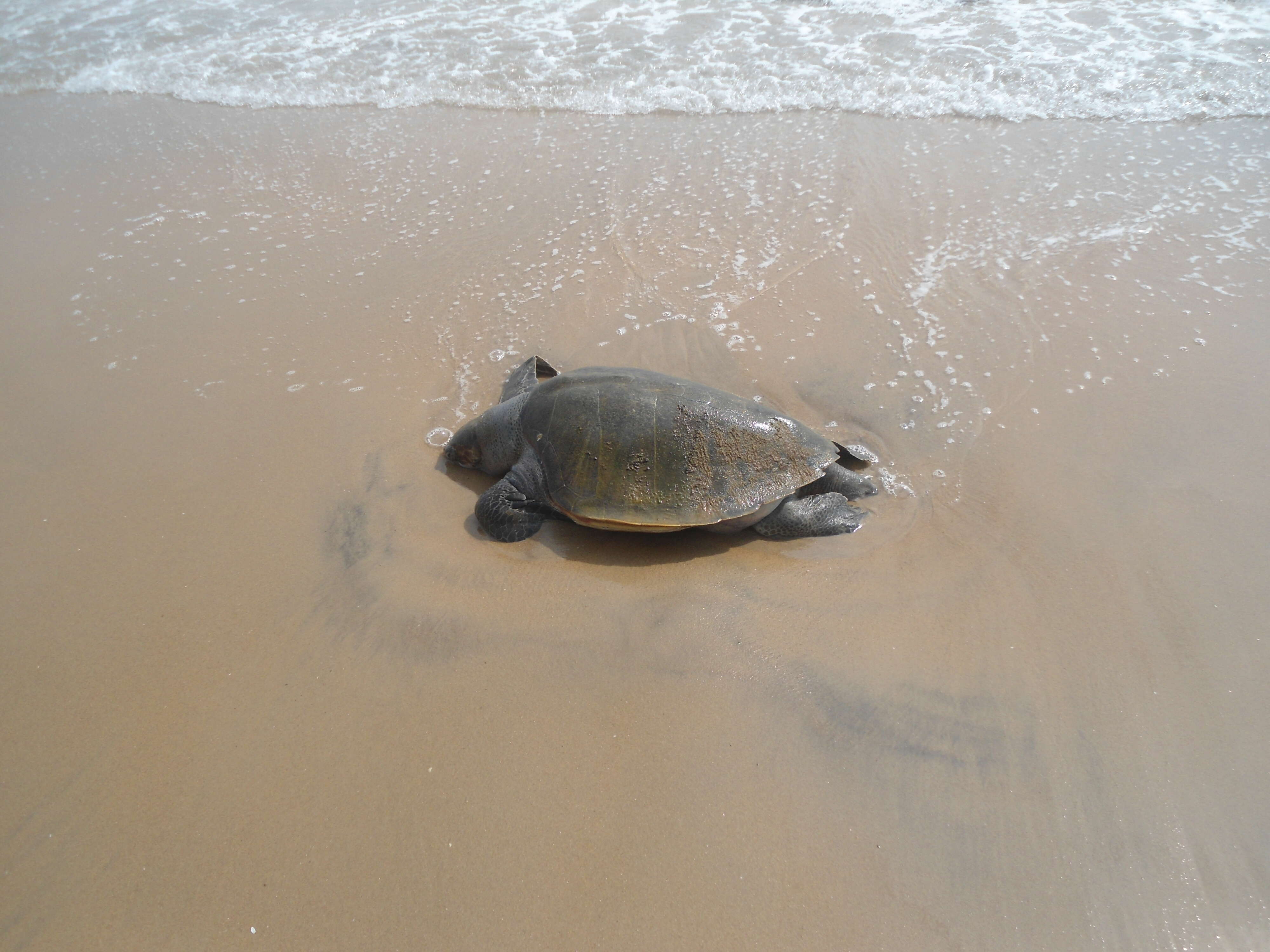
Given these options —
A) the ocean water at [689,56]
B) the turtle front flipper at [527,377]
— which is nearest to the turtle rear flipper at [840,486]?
the turtle front flipper at [527,377]

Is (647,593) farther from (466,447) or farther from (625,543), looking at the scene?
(466,447)

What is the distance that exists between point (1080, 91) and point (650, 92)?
4.57 metres

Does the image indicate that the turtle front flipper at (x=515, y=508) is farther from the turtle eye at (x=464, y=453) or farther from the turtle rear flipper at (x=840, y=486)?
the turtle rear flipper at (x=840, y=486)

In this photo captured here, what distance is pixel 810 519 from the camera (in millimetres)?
3453

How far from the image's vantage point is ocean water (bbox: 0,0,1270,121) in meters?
7.18

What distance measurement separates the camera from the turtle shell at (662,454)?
335 centimetres

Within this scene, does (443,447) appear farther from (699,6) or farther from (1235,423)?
(699,6)

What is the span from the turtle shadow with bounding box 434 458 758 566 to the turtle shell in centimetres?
17

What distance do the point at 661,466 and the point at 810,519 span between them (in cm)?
82

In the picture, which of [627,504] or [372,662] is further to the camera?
[627,504]

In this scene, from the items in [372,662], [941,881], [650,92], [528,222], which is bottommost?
[941,881]

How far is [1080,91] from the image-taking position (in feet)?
23.2

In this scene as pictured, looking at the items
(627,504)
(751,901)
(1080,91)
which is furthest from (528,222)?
(1080,91)

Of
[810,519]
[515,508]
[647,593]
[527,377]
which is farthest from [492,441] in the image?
[810,519]
